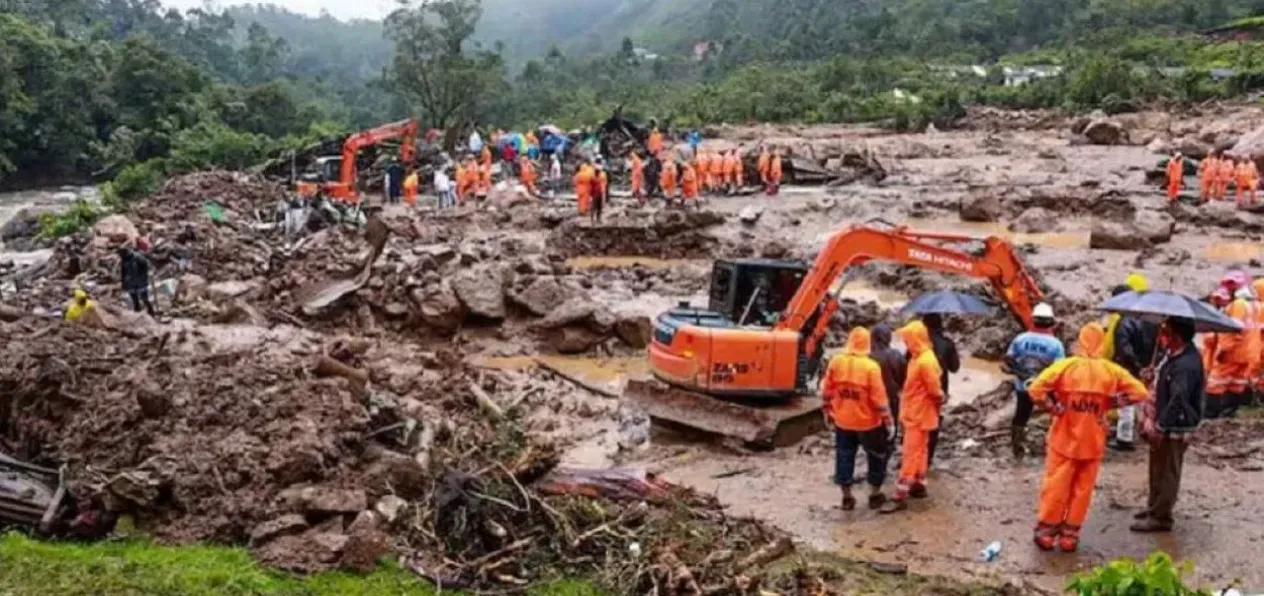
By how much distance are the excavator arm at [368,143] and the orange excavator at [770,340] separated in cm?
2023

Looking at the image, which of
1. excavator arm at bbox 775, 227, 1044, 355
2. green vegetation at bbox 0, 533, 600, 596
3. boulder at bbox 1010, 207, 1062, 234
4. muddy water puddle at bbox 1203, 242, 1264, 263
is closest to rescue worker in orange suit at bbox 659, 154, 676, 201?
boulder at bbox 1010, 207, 1062, 234

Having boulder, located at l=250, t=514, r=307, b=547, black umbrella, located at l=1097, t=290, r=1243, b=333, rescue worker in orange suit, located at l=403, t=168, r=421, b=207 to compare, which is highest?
black umbrella, located at l=1097, t=290, r=1243, b=333

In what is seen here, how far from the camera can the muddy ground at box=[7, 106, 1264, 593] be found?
991cm

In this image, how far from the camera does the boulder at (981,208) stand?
2916cm

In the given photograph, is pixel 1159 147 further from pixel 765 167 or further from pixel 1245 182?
pixel 765 167

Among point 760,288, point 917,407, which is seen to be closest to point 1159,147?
point 760,288

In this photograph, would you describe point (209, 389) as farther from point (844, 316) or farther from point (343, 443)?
point (844, 316)

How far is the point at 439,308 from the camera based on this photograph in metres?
18.9

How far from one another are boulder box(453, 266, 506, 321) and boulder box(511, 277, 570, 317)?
0.27m

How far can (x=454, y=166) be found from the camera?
3550cm

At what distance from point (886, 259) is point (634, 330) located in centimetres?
580

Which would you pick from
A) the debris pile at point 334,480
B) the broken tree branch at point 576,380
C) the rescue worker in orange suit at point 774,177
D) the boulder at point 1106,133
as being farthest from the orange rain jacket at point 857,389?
the boulder at point 1106,133

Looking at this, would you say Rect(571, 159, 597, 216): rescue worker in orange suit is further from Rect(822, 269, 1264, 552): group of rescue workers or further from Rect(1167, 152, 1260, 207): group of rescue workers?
Rect(822, 269, 1264, 552): group of rescue workers

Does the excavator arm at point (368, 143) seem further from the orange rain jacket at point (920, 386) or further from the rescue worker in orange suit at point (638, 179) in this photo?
the orange rain jacket at point (920, 386)
